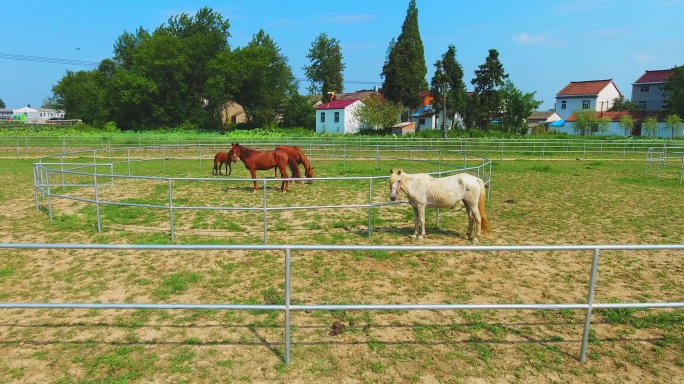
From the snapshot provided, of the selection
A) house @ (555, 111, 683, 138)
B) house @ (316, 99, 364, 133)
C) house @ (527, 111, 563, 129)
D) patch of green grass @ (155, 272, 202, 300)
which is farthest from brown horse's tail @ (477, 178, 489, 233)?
house @ (527, 111, 563, 129)

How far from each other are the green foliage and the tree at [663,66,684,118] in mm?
18367

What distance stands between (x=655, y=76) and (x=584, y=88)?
8227 mm

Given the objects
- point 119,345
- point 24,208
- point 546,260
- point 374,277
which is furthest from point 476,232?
point 24,208

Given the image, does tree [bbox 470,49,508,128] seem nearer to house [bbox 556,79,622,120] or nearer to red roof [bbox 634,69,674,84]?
house [bbox 556,79,622,120]

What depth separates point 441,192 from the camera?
278 inches

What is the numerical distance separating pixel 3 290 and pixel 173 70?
4762 cm

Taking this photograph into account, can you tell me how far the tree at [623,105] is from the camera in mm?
54225

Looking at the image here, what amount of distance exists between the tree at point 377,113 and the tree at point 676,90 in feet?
92.1

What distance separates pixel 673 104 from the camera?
4356 centimetres

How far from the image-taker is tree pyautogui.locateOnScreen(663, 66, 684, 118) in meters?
43.0

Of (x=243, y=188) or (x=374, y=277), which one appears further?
(x=243, y=188)

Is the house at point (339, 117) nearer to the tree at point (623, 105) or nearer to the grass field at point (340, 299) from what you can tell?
the tree at point (623, 105)

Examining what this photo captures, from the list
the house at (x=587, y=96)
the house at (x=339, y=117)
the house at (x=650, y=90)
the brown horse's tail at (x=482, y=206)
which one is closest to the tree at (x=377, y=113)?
the house at (x=339, y=117)

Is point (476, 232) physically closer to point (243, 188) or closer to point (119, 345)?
point (119, 345)
